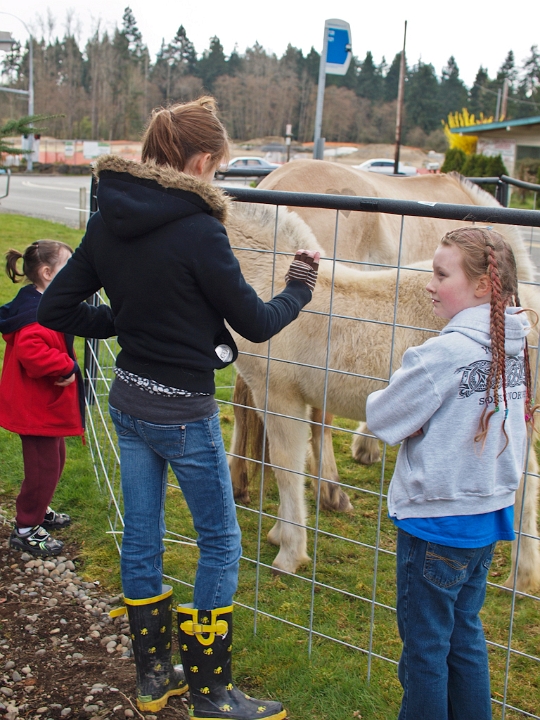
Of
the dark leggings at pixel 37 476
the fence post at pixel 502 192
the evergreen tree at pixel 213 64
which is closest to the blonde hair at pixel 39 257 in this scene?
the dark leggings at pixel 37 476

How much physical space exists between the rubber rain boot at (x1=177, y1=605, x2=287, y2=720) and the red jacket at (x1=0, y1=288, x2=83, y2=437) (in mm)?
1460

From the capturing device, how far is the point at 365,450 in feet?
16.6

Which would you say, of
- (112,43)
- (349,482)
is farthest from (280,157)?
(349,482)

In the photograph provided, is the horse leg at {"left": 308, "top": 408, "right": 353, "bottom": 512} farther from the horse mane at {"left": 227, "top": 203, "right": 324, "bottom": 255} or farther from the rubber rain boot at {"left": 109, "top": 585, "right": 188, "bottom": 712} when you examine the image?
the rubber rain boot at {"left": 109, "top": 585, "right": 188, "bottom": 712}

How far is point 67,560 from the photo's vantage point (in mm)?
3514

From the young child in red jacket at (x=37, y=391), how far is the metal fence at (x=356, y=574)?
351mm

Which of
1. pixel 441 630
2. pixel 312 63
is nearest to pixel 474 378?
pixel 441 630

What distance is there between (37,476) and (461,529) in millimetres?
2340

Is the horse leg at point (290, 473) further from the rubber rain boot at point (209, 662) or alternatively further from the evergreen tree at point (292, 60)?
the evergreen tree at point (292, 60)

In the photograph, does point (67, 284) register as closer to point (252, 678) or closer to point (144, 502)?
point (144, 502)

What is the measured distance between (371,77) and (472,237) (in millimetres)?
96002

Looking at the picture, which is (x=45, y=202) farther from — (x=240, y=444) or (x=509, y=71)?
(x=509, y=71)

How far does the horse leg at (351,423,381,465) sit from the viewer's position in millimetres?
5000

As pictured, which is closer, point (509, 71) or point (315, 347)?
point (315, 347)
